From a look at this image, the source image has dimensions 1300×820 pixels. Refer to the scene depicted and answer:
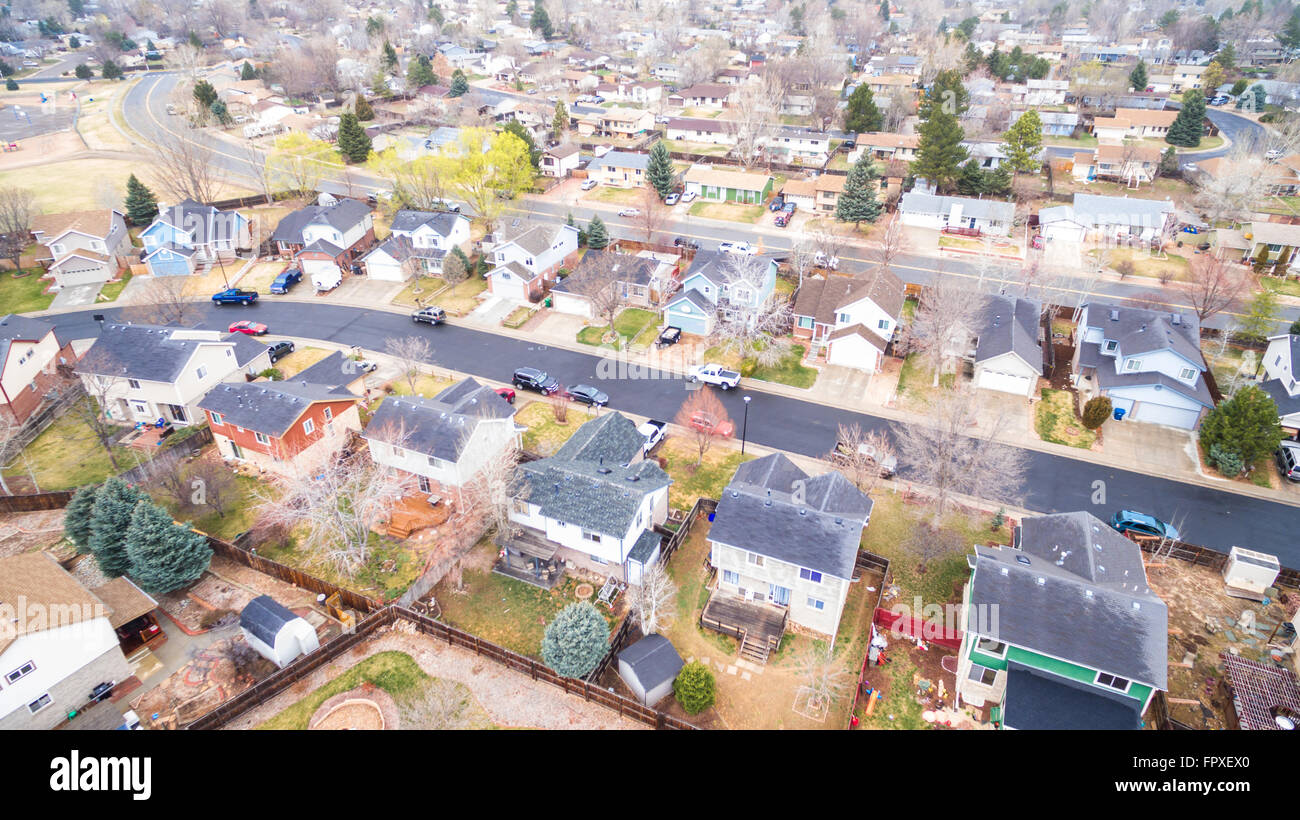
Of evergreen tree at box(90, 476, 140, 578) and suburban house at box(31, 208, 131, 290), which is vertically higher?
suburban house at box(31, 208, 131, 290)

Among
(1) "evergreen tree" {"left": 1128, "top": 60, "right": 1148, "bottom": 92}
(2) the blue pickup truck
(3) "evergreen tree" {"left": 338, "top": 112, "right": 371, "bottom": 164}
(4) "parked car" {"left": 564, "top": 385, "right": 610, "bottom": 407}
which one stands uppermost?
(1) "evergreen tree" {"left": 1128, "top": 60, "right": 1148, "bottom": 92}

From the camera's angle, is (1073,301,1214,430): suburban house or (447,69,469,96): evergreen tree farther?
(447,69,469,96): evergreen tree

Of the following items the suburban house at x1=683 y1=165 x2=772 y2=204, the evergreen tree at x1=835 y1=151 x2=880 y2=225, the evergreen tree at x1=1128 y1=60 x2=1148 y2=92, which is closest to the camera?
the evergreen tree at x1=835 y1=151 x2=880 y2=225

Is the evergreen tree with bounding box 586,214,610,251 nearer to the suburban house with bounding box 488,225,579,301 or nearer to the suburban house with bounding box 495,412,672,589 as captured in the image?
the suburban house with bounding box 488,225,579,301

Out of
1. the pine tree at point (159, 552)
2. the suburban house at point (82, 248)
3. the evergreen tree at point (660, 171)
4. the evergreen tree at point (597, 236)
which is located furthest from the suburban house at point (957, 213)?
the suburban house at point (82, 248)

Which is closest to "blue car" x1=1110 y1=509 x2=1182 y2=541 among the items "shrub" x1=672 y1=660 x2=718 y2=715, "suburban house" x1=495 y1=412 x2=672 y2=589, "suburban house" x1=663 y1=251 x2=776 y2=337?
"suburban house" x1=495 y1=412 x2=672 y2=589

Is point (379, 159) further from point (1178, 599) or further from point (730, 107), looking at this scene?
point (1178, 599)

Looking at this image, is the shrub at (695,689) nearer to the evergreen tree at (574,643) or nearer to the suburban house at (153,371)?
the evergreen tree at (574,643)
